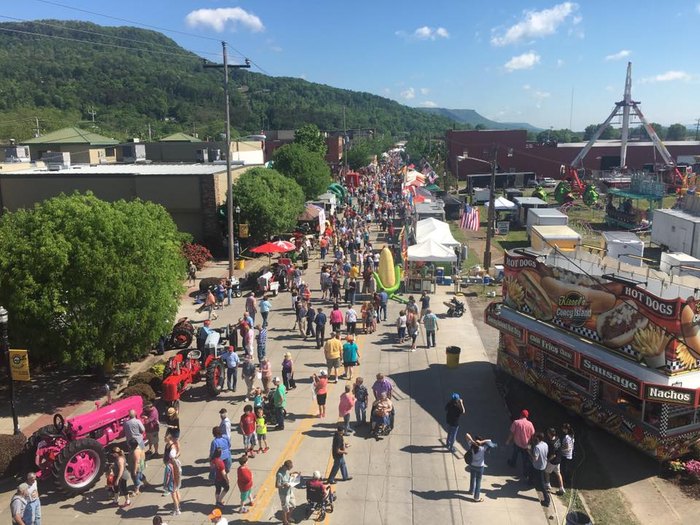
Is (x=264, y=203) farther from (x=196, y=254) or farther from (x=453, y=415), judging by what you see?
(x=453, y=415)

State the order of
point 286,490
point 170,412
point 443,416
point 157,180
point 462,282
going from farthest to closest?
point 157,180, point 462,282, point 443,416, point 170,412, point 286,490

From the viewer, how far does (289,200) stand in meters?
36.1

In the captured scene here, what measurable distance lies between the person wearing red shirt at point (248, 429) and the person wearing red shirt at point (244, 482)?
5.69 ft

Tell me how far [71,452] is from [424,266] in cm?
1802

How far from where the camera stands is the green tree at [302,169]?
156ft

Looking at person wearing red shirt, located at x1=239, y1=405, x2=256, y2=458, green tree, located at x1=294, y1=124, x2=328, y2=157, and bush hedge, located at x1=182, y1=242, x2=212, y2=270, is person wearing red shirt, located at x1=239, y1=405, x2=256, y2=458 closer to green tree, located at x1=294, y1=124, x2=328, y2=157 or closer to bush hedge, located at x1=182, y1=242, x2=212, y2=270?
bush hedge, located at x1=182, y1=242, x2=212, y2=270

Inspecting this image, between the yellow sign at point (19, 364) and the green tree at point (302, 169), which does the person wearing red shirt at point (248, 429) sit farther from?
the green tree at point (302, 169)

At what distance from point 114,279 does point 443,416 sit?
29.5ft

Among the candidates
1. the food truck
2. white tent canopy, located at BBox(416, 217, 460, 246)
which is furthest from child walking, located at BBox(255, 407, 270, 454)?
white tent canopy, located at BBox(416, 217, 460, 246)

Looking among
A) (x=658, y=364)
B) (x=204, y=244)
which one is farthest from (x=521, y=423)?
(x=204, y=244)

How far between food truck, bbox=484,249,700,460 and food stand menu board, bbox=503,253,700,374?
0.02 m

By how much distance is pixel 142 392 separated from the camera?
14.1 meters

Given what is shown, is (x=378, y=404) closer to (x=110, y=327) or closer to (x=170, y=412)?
(x=170, y=412)

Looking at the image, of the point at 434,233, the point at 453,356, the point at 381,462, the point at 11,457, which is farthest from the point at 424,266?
the point at 11,457
